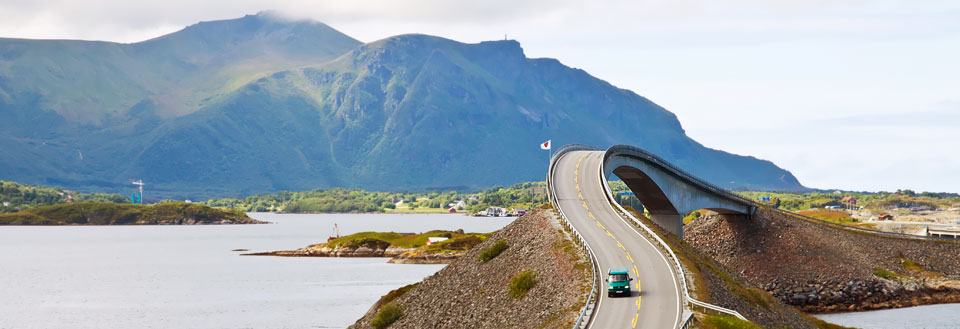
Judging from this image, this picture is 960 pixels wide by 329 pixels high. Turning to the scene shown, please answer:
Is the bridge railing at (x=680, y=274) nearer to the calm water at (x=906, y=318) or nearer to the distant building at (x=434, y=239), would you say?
the calm water at (x=906, y=318)

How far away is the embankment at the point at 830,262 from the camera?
362 feet

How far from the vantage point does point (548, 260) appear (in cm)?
6812

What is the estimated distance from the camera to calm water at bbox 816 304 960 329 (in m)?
91.4

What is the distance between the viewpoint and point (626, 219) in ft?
271

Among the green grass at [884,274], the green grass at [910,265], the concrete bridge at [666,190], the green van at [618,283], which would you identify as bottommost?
the green grass at [884,274]

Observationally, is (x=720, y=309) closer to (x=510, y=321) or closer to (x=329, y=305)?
(x=510, y=321)

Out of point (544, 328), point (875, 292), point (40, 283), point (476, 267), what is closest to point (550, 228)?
point (476, 267)

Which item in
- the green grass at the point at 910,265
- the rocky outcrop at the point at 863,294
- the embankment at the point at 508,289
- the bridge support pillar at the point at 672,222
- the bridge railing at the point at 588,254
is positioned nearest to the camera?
the bridge railing at the point at 588,254

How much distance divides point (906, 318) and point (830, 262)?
19.6 meters

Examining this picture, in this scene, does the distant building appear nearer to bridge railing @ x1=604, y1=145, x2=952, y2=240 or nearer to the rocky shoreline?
the rocky shoreline

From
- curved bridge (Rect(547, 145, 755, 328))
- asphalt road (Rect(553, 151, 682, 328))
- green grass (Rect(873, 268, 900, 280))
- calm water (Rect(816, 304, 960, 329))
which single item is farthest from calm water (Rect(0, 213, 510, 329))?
green grass (Rect(873, 268, 900, 280))

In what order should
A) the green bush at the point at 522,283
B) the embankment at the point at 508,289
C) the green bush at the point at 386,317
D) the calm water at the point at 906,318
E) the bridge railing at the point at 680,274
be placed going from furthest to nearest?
the calm water at the point at 906,318
the green bush at the point at 386,317
the green bush at the point at 522,283
the embankment at the point at 508,289
the bridge railing at the point at 680,274

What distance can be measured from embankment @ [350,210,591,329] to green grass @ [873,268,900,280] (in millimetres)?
53285

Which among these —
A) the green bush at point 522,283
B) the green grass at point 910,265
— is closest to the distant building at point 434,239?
the green grass at point 910,265
